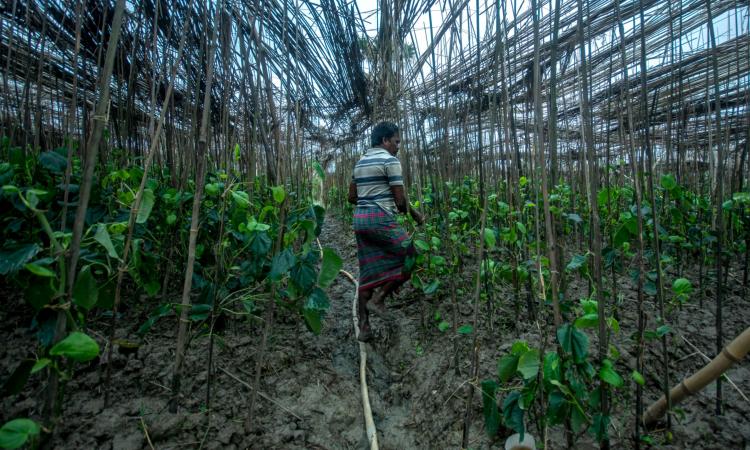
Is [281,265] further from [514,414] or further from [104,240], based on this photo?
[514,414]

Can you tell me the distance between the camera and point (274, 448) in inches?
51.6

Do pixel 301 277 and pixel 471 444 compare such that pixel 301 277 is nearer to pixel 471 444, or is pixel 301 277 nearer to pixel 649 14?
pixel 471 444

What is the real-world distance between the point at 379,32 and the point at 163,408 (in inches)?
96.7

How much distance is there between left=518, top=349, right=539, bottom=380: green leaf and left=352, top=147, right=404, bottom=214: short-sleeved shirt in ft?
4.44

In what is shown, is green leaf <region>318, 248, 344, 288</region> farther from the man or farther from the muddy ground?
the man

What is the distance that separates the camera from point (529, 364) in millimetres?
942

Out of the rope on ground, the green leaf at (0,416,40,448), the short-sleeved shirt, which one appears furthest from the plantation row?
the rope on ground

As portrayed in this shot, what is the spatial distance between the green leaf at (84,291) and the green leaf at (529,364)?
3.24 feet

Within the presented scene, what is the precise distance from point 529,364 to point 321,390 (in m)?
1.01

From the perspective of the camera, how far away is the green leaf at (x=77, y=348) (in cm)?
63

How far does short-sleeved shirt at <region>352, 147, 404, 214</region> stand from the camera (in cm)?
216

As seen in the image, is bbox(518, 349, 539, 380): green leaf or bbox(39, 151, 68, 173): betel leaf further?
bbox(39, 151, 68, 173): betel leaf

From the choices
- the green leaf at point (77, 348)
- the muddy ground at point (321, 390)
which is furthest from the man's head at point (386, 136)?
the green leaf at point (77, 348)

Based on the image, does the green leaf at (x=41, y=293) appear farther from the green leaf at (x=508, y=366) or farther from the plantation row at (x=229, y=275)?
the green leaf at (x=508, y=366)
